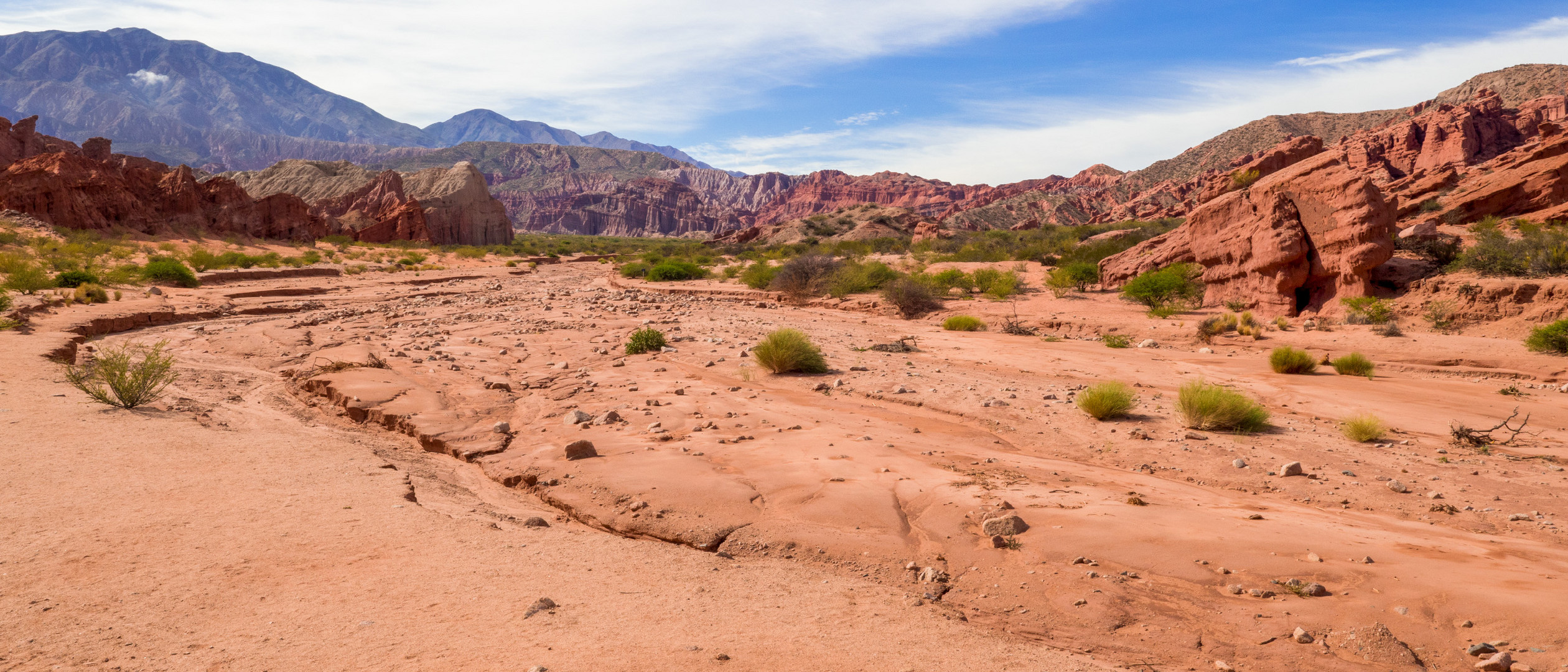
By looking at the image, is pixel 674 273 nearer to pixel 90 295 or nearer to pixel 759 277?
pixel 759 277

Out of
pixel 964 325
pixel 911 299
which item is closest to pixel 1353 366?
pixel 964 325

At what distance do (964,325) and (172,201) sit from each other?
46.5 m

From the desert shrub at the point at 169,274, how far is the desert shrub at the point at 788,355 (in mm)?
23262

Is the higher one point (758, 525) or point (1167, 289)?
point (1167, 289)

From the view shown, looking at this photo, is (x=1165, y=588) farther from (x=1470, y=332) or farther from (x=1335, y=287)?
(x=1335, y=287)

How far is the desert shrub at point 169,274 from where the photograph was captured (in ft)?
75.3

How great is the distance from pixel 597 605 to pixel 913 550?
1930 millimetres

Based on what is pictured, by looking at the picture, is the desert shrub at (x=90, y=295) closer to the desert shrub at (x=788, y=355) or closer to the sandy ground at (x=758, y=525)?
the sandy ground at (x=758, y=525)

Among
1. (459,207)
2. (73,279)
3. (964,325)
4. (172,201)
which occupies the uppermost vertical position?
(459,207)

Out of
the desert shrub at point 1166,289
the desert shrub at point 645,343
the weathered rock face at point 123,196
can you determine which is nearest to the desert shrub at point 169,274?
the weathered rock face at point 123,196

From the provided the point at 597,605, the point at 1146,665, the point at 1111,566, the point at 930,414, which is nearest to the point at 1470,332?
the point at 930,414

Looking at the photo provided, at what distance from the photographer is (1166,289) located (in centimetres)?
1712

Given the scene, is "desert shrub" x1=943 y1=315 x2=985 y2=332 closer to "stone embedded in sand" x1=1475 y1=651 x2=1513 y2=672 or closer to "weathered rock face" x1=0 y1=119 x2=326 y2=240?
"stone embedded in sand" x1=1475 y1=651 x2=1513 y2=672

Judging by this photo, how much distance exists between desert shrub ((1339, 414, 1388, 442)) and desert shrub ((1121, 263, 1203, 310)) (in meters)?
10.1
